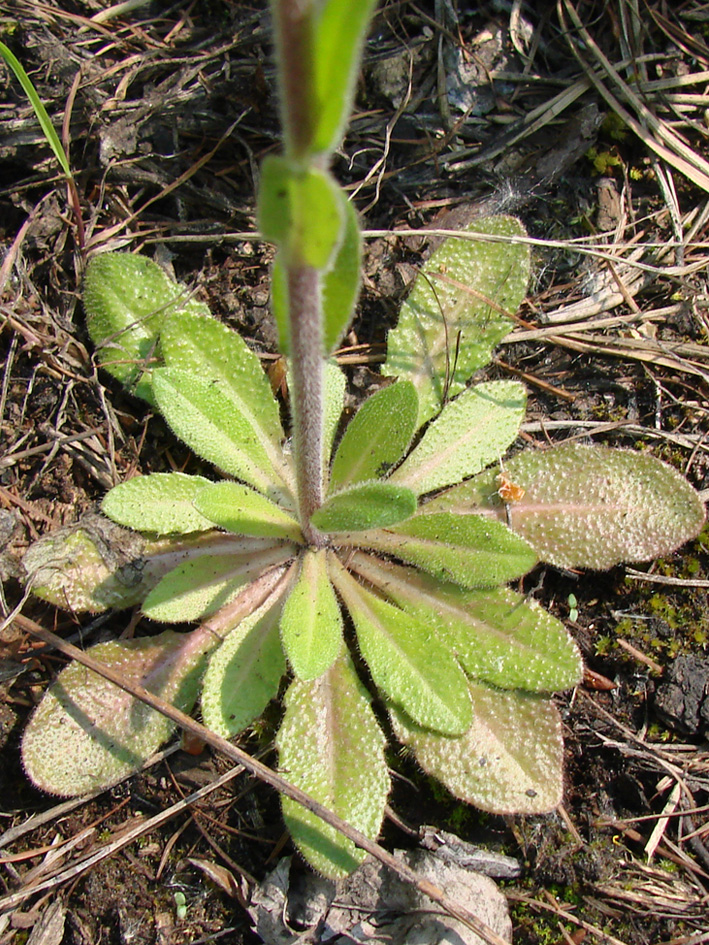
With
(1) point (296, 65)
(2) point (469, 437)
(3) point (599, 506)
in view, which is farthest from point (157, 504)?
(1) point (296, 65)

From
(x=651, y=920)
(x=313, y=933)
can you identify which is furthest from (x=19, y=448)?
(x=651, y=920)

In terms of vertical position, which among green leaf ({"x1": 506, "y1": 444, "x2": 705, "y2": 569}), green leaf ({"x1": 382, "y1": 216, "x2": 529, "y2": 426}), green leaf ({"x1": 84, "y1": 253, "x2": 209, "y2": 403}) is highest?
green leaf ({"x1": 84, "y1": 253, "x2": 209, "y2": 403})

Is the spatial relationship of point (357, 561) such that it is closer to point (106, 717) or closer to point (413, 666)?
point (413, 666)

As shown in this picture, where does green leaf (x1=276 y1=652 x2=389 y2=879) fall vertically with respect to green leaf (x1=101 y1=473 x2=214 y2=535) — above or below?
below

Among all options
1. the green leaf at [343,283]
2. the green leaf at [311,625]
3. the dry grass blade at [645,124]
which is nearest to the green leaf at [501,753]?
the green leaf at [311,625]

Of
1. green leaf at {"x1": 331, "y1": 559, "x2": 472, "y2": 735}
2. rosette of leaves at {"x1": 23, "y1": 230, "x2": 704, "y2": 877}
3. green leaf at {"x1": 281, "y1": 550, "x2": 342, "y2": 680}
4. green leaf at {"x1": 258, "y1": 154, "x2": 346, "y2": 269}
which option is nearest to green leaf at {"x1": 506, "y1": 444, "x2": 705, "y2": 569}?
rosette of leaves at {"x1": 23, "y1": 230, "x2": 704, "y2": 877}

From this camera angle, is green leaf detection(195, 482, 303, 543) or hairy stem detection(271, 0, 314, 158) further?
green leaf detection(195, 482, 303, 543)

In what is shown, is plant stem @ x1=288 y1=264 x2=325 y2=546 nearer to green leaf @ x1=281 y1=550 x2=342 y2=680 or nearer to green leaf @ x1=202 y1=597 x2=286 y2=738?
green leaf @ x1=281 y1=550 x2=342 y2=680
